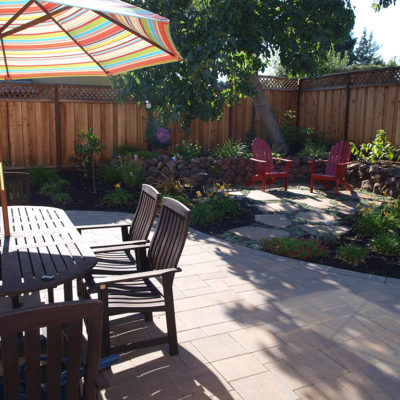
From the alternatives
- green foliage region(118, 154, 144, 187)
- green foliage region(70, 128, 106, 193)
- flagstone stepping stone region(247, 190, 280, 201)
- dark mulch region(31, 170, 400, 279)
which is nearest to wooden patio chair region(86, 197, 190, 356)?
dark mulch region(31, 170, 400, 279)

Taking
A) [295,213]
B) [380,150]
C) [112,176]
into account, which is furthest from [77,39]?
[380,150]

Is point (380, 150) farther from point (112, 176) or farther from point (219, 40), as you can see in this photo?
point (112, 176)

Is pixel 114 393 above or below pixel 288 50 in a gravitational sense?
below

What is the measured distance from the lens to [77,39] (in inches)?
134

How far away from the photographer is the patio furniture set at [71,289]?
1345 millimetres

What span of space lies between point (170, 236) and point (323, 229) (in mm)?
3230

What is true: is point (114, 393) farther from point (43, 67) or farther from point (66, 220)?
point (43, 67)

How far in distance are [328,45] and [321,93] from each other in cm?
364

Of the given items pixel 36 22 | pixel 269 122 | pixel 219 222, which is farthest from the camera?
pixel 269 122

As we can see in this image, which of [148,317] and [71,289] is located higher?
[71,289]

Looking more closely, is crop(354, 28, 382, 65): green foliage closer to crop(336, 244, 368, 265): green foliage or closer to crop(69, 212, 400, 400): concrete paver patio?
crop(336, 244, 368, 265): green foliage

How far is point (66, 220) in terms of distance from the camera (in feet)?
11.1

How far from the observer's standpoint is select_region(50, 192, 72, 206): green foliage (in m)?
6.93

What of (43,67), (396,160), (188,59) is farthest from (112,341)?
(396,160)
